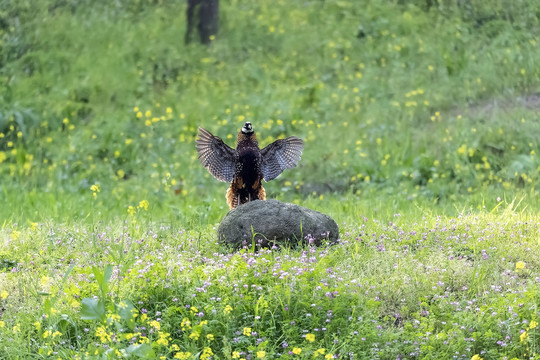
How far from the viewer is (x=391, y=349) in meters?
4.92

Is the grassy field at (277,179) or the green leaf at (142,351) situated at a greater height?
the grassy field at (277,179)

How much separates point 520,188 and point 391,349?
5844 millimetres

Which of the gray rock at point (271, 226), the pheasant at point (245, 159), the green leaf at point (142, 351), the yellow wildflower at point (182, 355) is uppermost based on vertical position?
the pheasant at point (245, 159)

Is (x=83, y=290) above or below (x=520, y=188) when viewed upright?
below

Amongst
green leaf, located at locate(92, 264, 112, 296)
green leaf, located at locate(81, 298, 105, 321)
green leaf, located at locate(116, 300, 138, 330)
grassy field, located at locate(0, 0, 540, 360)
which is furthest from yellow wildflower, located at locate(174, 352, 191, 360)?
green leaf, located at locate(92, 264, 112, 296)

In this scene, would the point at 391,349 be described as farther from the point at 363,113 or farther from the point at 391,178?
the point at 363,113

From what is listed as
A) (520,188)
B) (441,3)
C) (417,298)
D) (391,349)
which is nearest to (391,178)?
(520,188)

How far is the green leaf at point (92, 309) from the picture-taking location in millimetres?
5109

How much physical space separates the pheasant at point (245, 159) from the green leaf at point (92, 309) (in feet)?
7.00

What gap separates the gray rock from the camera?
6535mm

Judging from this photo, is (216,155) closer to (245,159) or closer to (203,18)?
(245,159)

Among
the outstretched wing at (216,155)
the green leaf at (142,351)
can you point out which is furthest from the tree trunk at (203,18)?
the green leaf at (142,351)

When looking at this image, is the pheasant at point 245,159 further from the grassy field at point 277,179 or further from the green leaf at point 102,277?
the green leaf at point 102,277

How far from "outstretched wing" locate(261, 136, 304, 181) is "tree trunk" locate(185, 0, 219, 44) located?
28.1 feet
